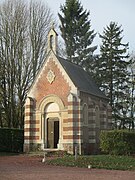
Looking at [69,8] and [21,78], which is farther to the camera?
[69,8]

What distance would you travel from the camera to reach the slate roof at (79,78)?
3256 cm

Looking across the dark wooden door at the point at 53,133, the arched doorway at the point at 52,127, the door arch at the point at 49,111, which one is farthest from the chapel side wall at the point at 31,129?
the dark wooden door at the point at 53,133

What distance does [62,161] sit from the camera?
22609 mm

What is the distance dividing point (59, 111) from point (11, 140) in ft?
21.7

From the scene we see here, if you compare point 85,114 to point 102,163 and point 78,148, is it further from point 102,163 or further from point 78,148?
point 102,163

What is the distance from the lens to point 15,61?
137ft

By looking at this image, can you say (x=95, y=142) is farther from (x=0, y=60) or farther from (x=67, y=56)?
(x=67, y=56)

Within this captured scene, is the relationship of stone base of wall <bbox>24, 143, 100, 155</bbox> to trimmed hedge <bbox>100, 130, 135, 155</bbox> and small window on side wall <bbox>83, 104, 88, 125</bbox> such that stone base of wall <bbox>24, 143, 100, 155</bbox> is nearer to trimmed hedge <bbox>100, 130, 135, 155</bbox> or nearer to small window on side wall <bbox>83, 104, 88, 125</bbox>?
small window on side wall <bbox>83, 104, 88, 125</bbox>

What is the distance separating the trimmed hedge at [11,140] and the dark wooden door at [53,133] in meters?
4.59

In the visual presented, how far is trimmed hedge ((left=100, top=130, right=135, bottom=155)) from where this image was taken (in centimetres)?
2764

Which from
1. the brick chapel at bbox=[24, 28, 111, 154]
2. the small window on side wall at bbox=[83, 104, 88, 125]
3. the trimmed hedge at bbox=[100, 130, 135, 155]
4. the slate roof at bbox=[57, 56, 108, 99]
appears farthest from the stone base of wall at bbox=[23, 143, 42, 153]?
the trimmed hedge at bbox=[100, 130, 135, 155]

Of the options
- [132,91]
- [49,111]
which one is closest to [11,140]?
[49,111]

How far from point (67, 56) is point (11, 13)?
12.3 m

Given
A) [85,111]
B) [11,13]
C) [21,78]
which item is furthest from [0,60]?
[85,111]
